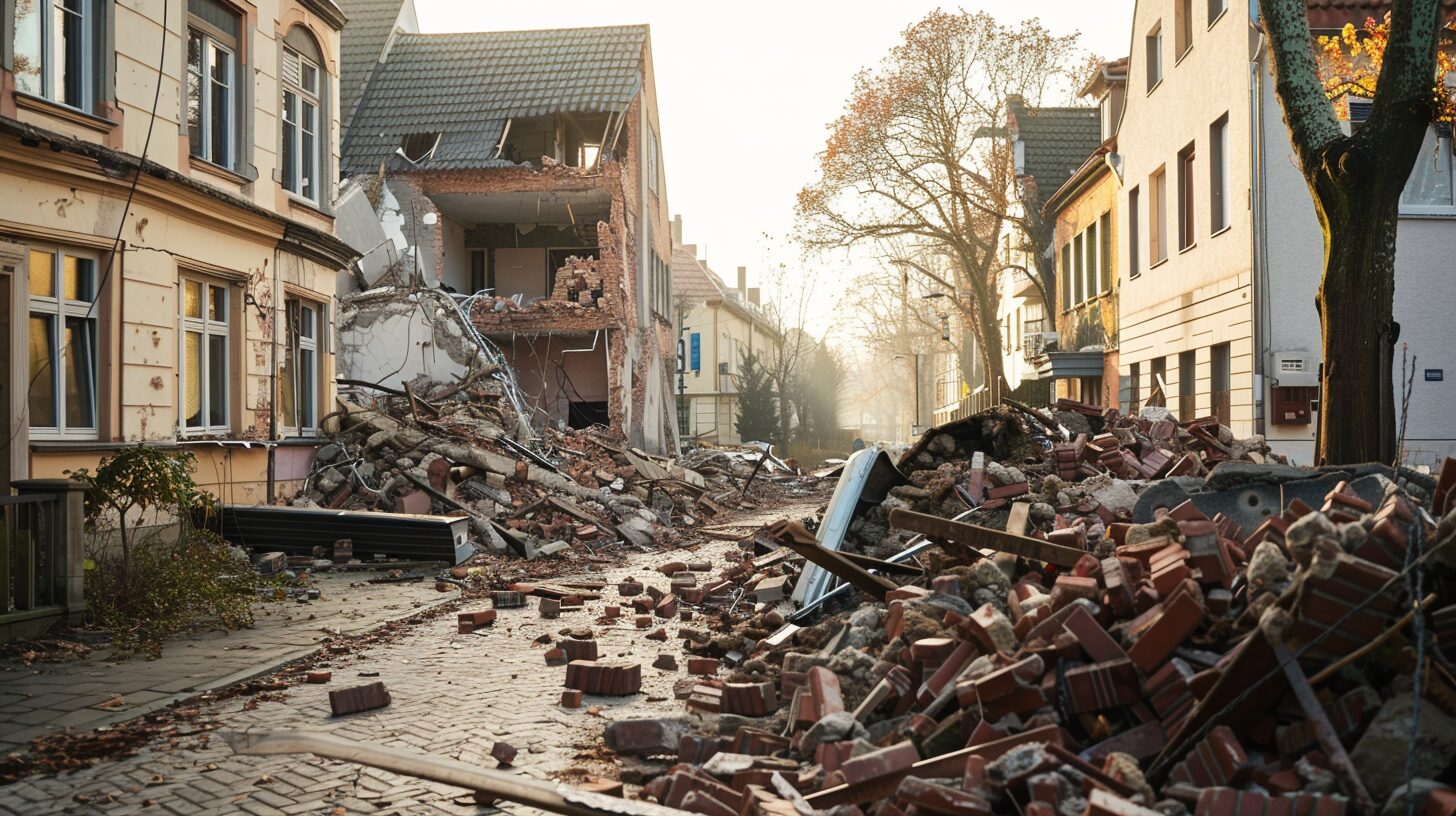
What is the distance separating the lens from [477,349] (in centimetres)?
2484

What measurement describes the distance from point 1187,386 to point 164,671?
19.5 metres

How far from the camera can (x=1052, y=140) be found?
114 ft

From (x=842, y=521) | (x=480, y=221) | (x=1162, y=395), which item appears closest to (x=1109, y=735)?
(x=842, y=521)

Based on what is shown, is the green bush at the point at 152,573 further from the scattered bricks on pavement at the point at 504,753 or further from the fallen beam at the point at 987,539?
the fallen beam at the point at 987,539

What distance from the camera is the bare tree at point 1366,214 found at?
976 cm

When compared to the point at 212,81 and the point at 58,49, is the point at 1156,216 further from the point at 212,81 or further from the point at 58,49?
the point at 58,49

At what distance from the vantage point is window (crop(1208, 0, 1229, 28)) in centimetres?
1947

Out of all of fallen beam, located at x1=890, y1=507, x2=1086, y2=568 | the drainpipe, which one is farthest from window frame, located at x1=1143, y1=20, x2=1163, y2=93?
fallen beam, located at x1=890, y1=507, x2=1086, y2=568

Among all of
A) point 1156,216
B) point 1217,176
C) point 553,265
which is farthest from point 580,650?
point 553,265

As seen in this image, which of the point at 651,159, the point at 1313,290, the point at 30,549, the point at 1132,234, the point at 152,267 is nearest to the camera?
the point at 30,549

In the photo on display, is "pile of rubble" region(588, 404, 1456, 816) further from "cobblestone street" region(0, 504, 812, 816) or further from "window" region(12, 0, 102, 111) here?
"window" region(12, 0, 102, 111)

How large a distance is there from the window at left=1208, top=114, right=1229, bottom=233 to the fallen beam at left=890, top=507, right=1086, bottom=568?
14.9 m

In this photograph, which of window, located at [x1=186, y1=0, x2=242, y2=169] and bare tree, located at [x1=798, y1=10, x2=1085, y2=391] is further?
bare tree, located at [x1=798, y1=10, x2=1085, y2=391]

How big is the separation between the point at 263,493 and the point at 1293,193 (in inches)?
629
